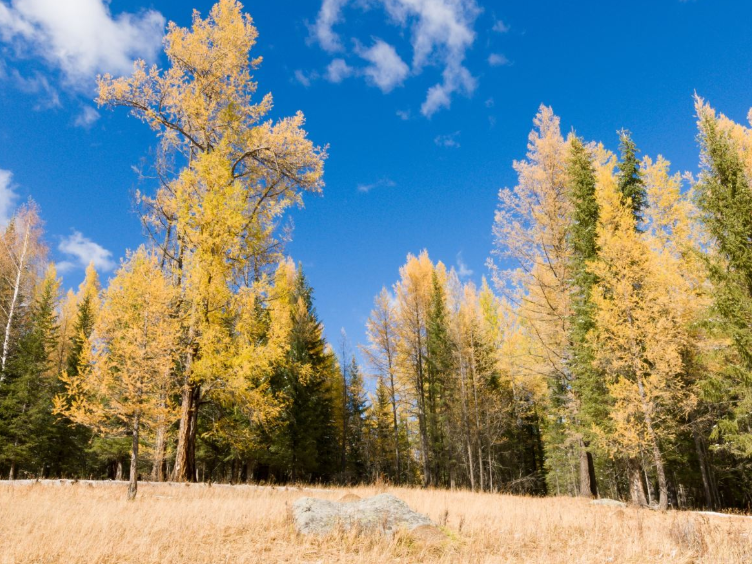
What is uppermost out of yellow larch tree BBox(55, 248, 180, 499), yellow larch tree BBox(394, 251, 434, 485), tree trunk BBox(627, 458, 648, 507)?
yellow larch tree BBox(394, 251, 434, 485)

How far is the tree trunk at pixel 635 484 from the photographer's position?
12.8 m

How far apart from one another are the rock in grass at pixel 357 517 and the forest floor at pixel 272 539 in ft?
0.65

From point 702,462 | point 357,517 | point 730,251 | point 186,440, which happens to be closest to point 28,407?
point 186,440

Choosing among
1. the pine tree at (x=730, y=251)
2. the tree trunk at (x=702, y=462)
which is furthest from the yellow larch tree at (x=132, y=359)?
the tree trunk at (x=702, y=462)

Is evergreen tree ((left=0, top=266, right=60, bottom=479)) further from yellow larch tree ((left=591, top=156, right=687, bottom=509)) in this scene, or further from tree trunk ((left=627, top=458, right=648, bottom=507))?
yellow larch tree ((left=591, top=156, right=687, bottom=509))

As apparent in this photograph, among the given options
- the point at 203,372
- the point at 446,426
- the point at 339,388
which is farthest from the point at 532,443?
the point at 203,372

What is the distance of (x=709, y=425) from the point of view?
59.7 ft

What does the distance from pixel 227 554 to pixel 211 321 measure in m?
7.02

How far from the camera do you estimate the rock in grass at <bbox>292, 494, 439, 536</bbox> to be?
576cm

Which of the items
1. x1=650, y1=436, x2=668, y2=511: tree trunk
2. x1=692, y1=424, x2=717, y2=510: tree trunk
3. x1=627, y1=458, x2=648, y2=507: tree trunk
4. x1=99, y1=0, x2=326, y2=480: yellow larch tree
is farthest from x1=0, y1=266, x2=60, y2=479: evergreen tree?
x1=692, y1=424, x2=717, y2=510: tree trunk

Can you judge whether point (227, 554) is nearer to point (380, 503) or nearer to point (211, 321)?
point (380, 503)

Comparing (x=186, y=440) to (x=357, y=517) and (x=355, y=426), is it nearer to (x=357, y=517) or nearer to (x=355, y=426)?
(x=357, y=517)

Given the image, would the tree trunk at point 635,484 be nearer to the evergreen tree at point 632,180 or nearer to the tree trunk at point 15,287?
the evergreen tree at point 632,180

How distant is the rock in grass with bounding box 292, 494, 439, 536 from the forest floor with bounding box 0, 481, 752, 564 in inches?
7.8
